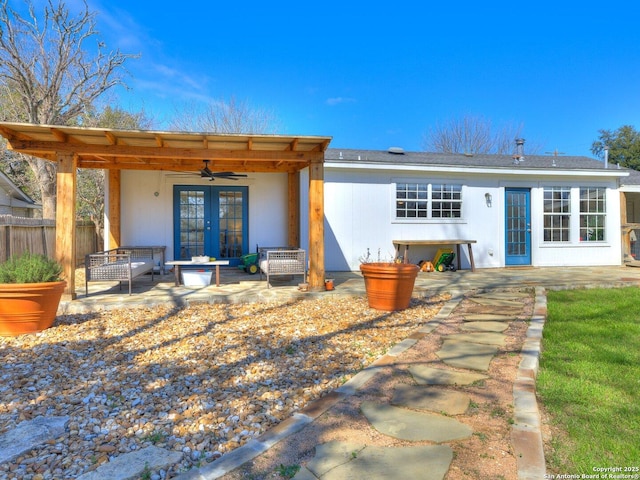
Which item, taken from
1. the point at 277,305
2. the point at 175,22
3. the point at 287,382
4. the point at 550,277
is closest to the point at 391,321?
the point at 277,305

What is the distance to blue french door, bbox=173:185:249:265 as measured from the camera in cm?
887

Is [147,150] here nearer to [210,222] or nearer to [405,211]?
[210,222]

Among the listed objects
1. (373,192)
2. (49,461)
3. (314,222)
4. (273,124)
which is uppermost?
(273,124)

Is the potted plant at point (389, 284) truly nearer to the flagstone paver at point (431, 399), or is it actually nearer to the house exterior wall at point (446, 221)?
the flagstone paver at point (431, 399)

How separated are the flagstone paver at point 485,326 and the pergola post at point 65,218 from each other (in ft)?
17.0

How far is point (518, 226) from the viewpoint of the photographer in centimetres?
1012

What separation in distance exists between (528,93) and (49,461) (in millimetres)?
20867

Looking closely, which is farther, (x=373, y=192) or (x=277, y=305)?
(x=373, y=192)

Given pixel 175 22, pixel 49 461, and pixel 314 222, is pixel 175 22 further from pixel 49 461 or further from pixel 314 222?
pixel 49 461

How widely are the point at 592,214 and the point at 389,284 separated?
823cm

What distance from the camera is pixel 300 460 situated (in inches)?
72.5

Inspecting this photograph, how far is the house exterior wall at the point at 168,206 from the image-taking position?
28.3ft

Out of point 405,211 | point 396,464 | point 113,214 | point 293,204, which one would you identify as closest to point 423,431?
point 396,464

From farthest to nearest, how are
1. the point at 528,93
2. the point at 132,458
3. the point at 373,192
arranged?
the point at 528,93
the point at 373,192
the point at 132,458
